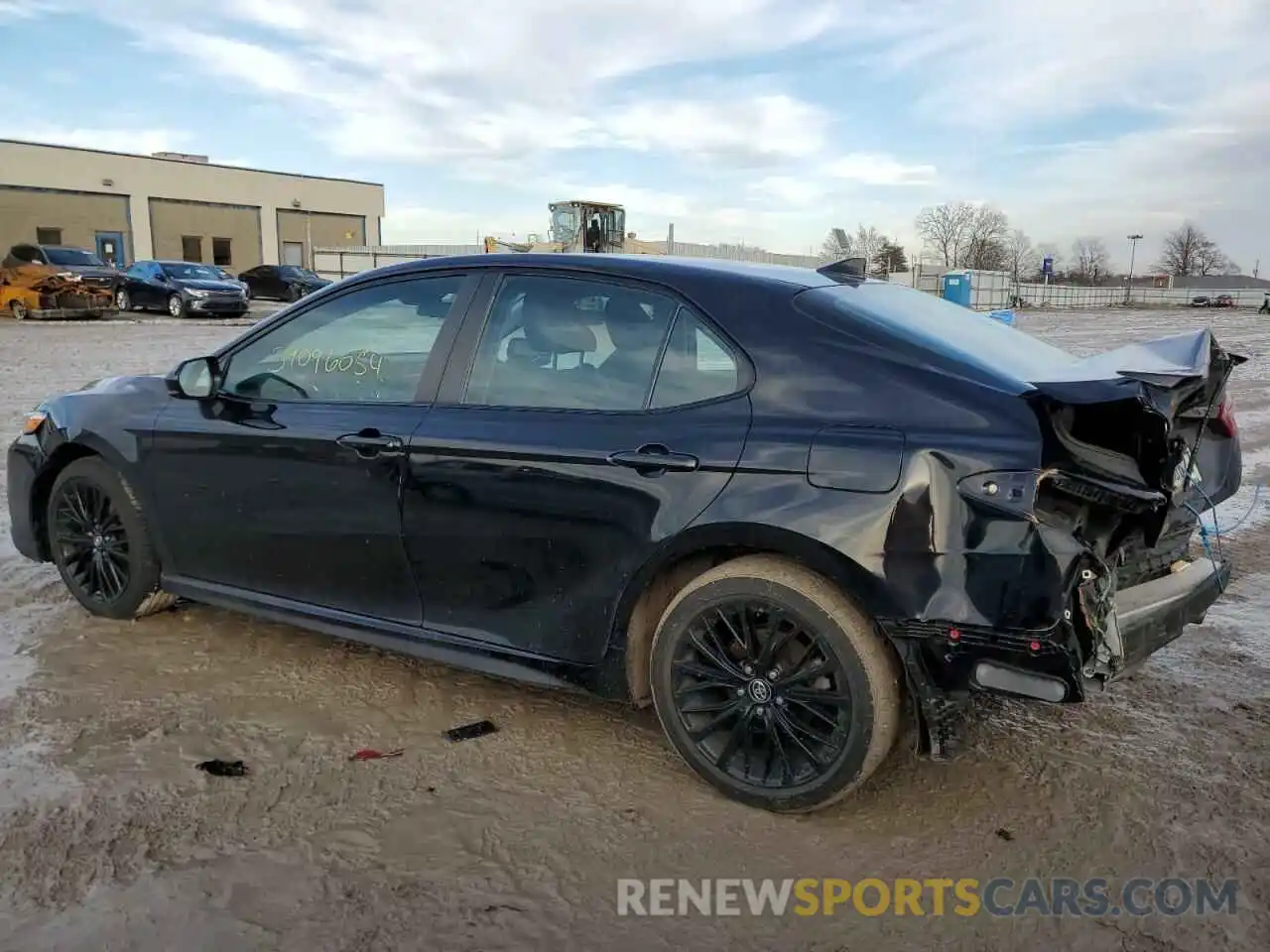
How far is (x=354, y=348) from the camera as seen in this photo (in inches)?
Answer: 147

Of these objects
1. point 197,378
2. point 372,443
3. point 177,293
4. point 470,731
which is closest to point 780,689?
point 470,731

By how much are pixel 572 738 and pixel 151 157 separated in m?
53.1

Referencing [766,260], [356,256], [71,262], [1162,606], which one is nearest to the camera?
[1162,606]

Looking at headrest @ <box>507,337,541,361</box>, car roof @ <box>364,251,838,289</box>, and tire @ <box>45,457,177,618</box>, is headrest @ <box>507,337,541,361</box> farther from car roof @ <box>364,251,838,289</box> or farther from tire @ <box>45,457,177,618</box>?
tire @ <box>45,457,177,618</box>

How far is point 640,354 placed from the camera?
3162 mm

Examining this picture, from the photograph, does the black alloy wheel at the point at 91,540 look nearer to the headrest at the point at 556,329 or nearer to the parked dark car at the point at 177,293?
the headrest at the point at 556,329

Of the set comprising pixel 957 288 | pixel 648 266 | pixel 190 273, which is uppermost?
pixel 957 288

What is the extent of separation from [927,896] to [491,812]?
1230 millimetres

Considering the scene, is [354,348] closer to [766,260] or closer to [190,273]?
[190,273]

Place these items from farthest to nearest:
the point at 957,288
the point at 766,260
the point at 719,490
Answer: the point at 957,288 < the point at 766,260 < the point at 719,490

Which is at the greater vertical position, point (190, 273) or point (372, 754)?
point (190, 273)

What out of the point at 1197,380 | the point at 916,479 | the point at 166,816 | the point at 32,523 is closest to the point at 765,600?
the point at 916,479

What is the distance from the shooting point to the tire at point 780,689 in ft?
9.04

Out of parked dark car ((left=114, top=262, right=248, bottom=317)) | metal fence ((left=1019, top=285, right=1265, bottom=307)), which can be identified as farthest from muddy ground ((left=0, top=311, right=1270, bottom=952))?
metal fence ((left=1019, top=285, right=1265, bottom=307))
